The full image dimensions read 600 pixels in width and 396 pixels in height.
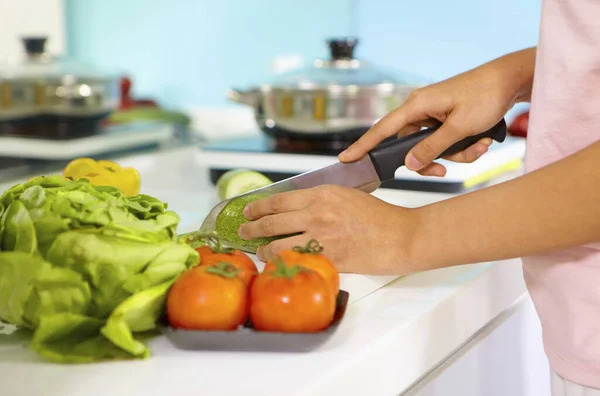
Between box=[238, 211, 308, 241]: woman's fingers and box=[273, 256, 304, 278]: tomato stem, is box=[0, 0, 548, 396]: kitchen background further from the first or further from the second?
box=[273, 256, 304, 278]: tomato stem

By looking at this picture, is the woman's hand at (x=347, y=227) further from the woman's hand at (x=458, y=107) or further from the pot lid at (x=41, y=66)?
the pot lid at (x=41, y=66)

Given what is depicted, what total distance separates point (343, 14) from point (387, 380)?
199 centimetres

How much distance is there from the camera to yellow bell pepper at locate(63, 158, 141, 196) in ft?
3.82

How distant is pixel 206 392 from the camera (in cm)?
66

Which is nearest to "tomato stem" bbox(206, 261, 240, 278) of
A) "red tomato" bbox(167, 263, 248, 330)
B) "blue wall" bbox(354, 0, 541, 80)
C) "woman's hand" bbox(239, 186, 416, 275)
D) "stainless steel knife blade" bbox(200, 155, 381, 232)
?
"red tomato" bbox(167, 263, 248, 330)

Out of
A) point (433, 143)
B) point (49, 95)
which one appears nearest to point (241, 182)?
point (433, 143)

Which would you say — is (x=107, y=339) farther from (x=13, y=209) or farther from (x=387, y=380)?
(x=387, y=380)

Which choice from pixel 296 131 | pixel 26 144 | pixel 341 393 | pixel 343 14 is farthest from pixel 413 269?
pixel 343 14

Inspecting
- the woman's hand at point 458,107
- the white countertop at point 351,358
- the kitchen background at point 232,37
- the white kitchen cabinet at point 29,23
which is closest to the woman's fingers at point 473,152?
the woman's hand at point 458,107

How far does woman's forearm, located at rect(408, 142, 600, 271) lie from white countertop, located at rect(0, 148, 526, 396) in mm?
74

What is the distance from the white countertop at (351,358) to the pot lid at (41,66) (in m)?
1.41

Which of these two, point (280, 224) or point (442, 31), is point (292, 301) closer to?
point (280, 224)

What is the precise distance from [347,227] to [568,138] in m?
0.25

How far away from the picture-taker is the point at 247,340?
0.73 metres
